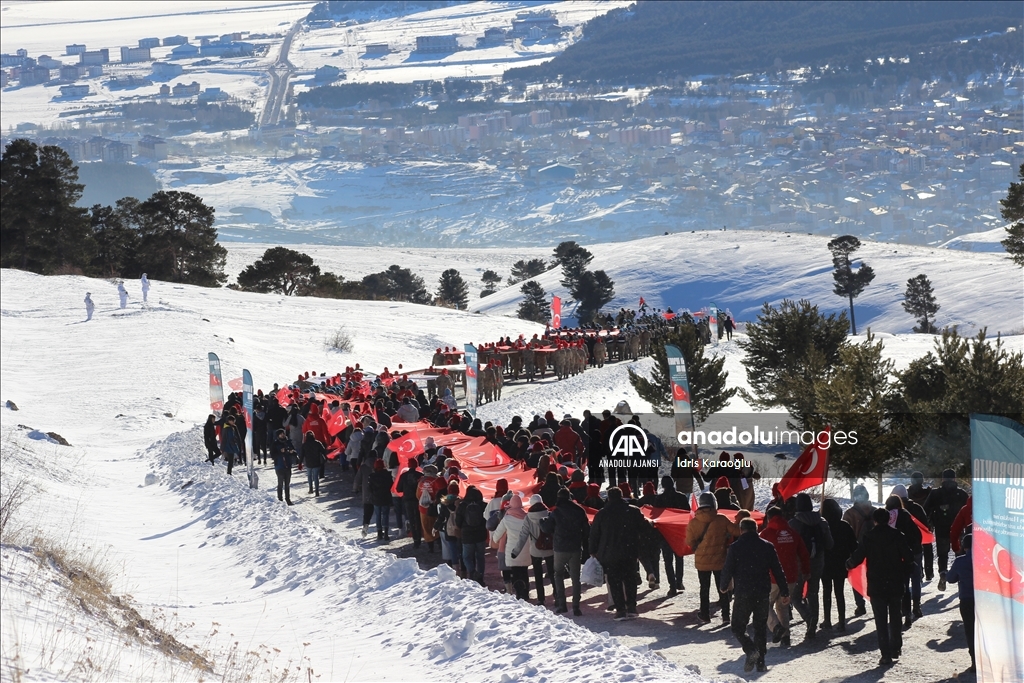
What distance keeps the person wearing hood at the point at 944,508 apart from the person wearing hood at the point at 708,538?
2427 mm

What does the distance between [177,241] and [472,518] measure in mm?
67307

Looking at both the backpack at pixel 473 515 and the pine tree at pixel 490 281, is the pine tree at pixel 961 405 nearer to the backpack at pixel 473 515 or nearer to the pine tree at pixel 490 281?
the backpack at pixel 473 515

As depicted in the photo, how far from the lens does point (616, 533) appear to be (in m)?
12.1

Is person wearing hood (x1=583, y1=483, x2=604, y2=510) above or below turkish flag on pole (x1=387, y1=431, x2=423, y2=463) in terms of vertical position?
below

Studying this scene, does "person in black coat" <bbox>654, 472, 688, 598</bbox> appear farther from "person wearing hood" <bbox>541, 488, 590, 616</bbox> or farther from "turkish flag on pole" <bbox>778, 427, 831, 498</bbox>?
"turkish flag on pole" <bbox>778, 427, 831, 498</bbox>

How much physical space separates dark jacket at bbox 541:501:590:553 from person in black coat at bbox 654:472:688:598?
124 centimetres

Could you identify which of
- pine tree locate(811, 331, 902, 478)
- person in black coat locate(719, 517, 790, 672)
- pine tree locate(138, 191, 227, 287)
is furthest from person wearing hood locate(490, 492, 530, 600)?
pine tree locate(138, 191, 227, 287)

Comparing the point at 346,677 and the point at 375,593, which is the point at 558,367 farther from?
the point at 346,677

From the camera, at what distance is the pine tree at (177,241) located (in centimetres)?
7650

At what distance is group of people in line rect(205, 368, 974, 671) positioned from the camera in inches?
416

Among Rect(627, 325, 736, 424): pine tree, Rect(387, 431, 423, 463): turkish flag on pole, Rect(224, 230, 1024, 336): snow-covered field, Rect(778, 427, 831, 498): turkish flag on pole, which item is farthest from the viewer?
Rect(224, 230, 1024, 336): snow-covered field

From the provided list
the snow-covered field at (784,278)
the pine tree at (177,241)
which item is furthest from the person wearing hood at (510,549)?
the snow-covered field at (784,278)

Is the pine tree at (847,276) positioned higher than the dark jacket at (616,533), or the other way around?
the pine tree at (847,276)

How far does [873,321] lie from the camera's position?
10244 centimetres
